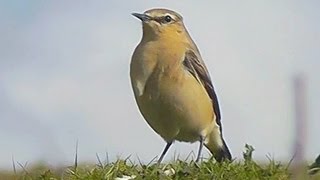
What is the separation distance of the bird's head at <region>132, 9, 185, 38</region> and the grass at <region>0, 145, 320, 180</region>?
4.62ft

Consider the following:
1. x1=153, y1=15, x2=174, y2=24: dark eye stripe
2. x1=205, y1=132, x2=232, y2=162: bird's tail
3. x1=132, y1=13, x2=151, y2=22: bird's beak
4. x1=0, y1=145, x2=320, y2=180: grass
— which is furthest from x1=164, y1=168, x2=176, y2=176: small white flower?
x1=205, y1=132, x2=232, y2=162: bird's tail

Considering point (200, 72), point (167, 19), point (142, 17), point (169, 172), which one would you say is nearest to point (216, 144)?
point (200, 72)

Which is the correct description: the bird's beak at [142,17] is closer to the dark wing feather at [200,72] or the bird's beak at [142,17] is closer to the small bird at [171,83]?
the small bird at [171,83]

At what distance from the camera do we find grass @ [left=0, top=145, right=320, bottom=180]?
4.41m

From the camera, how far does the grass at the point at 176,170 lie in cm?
441

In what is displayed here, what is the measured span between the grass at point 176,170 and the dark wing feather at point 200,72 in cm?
114

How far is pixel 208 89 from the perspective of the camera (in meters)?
6.11

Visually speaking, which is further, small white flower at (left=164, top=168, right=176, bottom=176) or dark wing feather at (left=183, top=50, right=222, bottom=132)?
dark wing feather at (left=183, top=50, right=222, bottom=132)

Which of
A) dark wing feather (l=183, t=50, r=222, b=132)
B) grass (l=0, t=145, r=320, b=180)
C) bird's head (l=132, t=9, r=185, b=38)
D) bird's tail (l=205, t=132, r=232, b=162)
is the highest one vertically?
bird's head (l=132, t=9, r=185, b=38)

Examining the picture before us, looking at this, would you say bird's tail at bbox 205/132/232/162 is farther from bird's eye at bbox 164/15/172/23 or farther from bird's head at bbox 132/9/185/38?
bird's eye at bbox 164/15/172/23

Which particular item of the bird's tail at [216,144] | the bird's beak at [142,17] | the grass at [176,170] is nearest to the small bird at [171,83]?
the bird's beak at [142,17]

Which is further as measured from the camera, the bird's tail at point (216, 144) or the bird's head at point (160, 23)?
the bird's tail at point (216, 144)

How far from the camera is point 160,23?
5941 mm

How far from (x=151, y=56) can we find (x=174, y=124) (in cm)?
62
